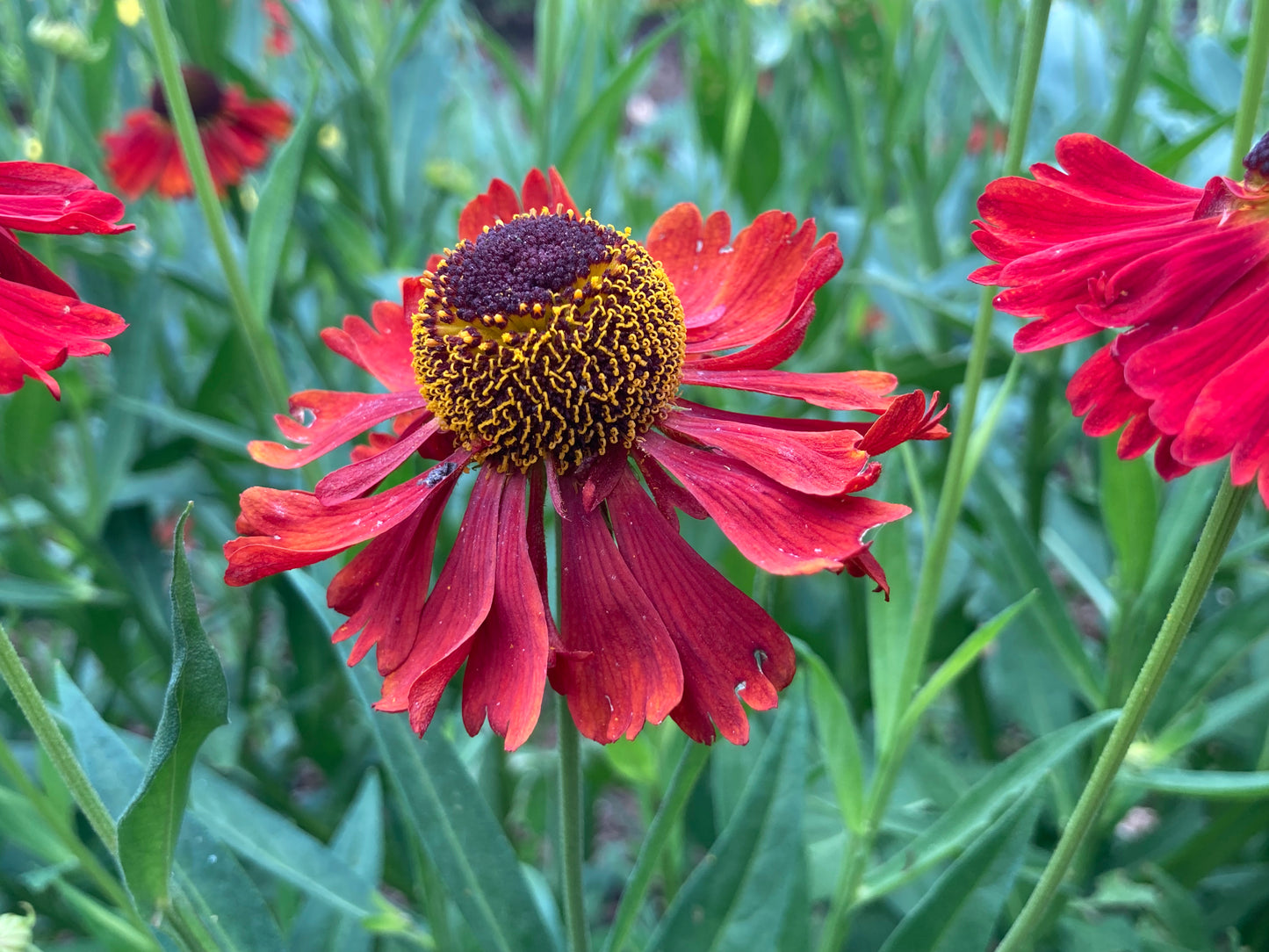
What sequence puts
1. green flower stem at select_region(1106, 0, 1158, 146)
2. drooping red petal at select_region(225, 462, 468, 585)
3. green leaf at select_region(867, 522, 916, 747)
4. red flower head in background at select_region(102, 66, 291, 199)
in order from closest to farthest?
drooping red petal at select_region(225, 462, 468, 585) < green leaf at select_region(867, 522, 916, 747) < green flower stem at select_region(1106, 0, 1158, 146) < red flower head in background at select_region(102, 66, 291, 199)

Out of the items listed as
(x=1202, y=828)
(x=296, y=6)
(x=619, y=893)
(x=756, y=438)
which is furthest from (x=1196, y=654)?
(x=296, y=6)

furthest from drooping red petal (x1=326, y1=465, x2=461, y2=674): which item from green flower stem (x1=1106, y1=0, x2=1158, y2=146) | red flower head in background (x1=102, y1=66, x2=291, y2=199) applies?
red flower head in background (x1=102, y1=66, x2=291, y2=199)

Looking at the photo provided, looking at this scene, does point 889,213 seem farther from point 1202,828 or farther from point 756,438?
point 756,438

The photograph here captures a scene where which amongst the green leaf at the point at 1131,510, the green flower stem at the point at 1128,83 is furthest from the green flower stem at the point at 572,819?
the green flower stem at the point at 1128,83

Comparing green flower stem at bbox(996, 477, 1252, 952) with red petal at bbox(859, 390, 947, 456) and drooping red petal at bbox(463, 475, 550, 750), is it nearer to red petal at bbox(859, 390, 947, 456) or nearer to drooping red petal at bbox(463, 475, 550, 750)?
red petal at bbox(859, 390, 947, 456)

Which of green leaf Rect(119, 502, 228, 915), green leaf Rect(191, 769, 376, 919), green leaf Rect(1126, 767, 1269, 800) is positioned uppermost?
green leaf Rect(119, 502, 228, 915)

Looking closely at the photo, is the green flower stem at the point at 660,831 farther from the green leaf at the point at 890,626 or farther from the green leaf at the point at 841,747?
the green leaf at the point at 890,626

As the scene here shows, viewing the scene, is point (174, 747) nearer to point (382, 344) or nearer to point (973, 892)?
point (382, 344)
